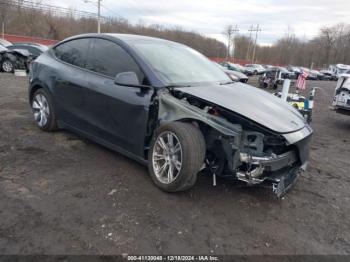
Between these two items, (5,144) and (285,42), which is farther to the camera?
(285,42)

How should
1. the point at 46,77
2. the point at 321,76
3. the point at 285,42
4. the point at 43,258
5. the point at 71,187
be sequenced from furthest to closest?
the point at 285,42 → the point at 321,76 → the point at 46,77 → the point at 71,187 → the point at 43,258

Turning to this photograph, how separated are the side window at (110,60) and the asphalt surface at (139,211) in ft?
3.77

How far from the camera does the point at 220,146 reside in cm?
317

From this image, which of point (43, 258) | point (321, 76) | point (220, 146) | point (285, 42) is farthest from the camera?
point (285, 42)

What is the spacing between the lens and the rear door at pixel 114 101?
361cm

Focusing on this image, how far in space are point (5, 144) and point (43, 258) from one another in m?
2.74

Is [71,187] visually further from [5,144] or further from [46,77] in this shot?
[46,77]

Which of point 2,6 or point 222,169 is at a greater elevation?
point 2,6

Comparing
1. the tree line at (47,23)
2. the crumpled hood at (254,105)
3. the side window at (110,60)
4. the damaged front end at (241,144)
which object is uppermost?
the tree line at (47,23)

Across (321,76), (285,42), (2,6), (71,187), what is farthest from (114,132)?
(285,42)

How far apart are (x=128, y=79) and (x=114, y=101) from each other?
16.7 inches

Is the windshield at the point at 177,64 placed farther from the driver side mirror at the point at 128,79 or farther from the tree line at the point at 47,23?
the tree line at the point at 47,23

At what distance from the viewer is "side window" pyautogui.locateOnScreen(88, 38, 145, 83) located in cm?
380

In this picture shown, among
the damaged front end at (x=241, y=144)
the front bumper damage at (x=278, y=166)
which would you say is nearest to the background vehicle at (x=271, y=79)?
the front bumper damage at (x=278, y=166)
